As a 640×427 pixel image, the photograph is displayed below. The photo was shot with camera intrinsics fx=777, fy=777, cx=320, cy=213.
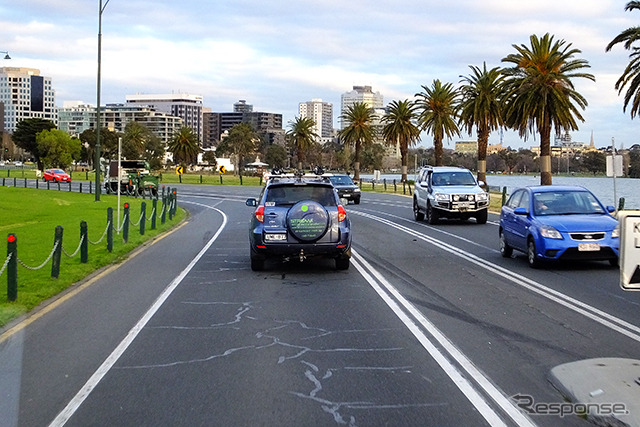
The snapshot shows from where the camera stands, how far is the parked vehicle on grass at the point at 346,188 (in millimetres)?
43438

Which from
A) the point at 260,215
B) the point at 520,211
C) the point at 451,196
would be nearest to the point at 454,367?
the point at 260,215

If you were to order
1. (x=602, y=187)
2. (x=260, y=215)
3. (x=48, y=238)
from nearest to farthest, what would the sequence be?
(x=260, y=215) → (x=48, y=238) → (x=602, y=187)

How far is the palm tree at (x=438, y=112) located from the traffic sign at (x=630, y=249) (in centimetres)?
5898

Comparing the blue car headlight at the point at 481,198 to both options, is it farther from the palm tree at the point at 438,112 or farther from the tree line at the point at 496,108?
the palm tree at the point at 438,112

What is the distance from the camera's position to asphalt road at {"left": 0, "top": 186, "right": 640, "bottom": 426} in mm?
6312

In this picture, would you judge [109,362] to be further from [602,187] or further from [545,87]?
[602,187]

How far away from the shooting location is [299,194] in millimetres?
15117

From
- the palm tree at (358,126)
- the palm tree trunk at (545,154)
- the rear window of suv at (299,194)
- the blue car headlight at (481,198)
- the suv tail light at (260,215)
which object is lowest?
the suv tail light at (260,215)

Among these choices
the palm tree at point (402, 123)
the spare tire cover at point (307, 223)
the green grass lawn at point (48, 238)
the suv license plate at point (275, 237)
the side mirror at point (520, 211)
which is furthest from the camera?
the palm tree at point (402, 123)

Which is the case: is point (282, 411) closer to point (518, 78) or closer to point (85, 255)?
point (85, 255)

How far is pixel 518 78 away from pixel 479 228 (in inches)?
694

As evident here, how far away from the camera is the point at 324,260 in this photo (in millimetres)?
17109

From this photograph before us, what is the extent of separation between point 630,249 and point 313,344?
11.8 feet

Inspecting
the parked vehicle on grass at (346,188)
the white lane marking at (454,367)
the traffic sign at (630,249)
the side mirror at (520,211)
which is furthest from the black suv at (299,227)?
the parked vehicle on grass at (346,188)
